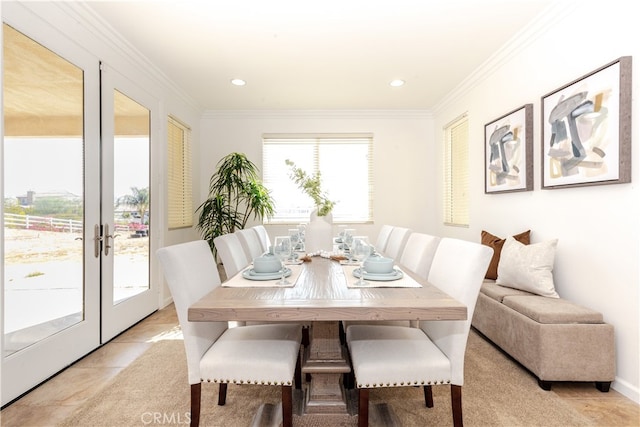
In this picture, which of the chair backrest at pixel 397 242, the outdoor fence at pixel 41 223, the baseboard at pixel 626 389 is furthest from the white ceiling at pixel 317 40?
the baseboard at pixel 626 389

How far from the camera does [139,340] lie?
300cm

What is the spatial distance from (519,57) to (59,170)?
12.7ft

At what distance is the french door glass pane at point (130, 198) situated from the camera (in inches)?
122

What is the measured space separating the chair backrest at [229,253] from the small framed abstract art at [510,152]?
8.21 ft

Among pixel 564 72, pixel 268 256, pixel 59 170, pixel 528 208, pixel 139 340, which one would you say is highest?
pixel 564 72

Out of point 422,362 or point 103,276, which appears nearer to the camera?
point 422,362

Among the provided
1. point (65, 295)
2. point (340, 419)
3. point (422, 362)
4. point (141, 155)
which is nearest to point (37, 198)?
point (65, 295)

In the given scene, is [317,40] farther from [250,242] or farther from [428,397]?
[428,397]

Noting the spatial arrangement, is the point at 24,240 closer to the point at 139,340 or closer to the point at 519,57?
the point at 139,340

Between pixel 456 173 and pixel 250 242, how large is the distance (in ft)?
10.4

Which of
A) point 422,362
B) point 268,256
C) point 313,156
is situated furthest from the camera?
point 313,156

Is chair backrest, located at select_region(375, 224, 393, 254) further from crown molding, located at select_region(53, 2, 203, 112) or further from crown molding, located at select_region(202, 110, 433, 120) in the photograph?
crown molding, located at select_region(53, 2, 203, 112)

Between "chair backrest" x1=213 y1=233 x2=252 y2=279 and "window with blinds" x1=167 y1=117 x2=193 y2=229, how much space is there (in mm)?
2103

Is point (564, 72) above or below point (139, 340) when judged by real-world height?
above
